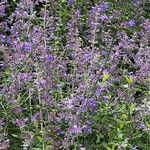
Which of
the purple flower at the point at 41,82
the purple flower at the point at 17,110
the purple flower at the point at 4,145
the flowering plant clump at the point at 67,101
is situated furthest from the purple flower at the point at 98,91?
the purple flower at the point at 4,145

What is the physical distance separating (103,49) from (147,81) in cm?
87

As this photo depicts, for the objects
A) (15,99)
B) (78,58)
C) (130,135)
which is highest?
(78,58)

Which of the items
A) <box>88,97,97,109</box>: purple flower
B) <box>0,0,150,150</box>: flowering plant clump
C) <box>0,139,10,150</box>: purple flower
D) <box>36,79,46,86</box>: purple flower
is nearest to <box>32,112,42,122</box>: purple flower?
<box>0,0,150,150</box>: flowering plant clump

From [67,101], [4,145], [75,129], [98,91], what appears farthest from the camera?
[98,91]

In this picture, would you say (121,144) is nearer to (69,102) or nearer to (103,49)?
(69,102)

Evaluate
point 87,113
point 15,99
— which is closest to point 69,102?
point 87,113

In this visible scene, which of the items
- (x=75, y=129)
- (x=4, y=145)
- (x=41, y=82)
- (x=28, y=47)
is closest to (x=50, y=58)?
(x=28, y=47)

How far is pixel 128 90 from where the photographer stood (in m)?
3.26

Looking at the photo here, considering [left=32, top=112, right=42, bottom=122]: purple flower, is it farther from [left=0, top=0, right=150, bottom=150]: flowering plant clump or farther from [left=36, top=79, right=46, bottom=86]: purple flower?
[left=36, top=79, right=46, bottom=86]: purple flower

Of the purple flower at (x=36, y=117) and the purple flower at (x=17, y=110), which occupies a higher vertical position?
the purple flower at (x=17, y=110)

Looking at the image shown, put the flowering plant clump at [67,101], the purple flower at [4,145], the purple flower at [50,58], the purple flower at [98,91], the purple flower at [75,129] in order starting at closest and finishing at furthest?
the purple flower at [4,145], the purple flower at [75,129], the flowering plant clump at [67,101], the purple flower at [98,91], the purple flower at [50,58]

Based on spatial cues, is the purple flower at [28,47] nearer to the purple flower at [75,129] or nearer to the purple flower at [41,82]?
the purple flower at [41,82]

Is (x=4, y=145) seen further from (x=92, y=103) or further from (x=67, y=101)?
(x=92, y=103)

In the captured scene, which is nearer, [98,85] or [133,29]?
[98,85]
